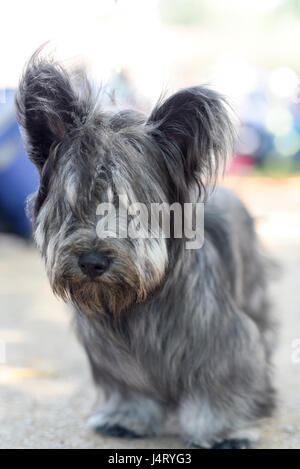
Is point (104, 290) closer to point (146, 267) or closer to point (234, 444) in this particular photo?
point (146, 267)

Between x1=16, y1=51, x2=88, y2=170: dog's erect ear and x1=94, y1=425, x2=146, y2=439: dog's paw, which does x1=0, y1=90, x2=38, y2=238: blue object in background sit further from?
x1=16, y1=51, x2=88, y2=170: dog's erect ear

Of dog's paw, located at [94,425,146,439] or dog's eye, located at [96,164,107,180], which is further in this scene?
dog's paw, located at [94,425,146,439]

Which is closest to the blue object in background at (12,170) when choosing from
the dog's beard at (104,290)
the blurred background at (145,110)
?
the blurred background at (145,110)

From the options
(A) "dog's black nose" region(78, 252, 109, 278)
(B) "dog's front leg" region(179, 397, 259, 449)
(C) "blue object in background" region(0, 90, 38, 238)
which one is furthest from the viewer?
(C) "blue object in background" region(0, 90, 38, 238)

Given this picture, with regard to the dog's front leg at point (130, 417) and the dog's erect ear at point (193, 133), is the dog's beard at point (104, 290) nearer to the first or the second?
the dog's erect ear at point (193, 133)

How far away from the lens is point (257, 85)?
17672 mm

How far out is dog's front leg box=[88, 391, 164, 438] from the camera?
407cm

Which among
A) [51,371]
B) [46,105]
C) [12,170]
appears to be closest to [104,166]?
[46,105]

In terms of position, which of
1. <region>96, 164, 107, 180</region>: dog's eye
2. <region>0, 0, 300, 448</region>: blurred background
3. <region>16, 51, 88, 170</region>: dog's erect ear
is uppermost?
<region>16, 51, 88, 170</region>: dog's erect ear

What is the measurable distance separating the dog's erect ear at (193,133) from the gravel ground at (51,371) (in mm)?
1591

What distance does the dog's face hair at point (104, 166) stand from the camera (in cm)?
319

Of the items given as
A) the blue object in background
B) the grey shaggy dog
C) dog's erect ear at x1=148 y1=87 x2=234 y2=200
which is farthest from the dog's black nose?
the blue object in background

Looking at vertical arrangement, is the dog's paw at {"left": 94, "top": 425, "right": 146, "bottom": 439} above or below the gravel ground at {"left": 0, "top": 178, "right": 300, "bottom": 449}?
above
